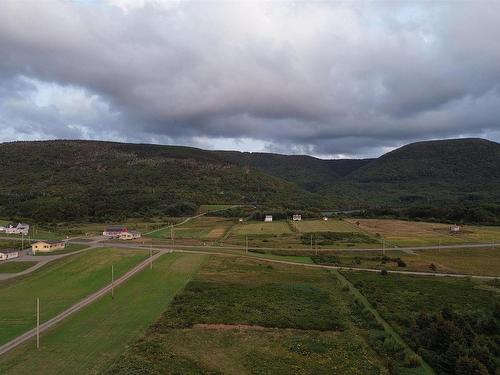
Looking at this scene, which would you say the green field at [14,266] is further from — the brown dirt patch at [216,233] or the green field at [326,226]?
the green field at [326,226]

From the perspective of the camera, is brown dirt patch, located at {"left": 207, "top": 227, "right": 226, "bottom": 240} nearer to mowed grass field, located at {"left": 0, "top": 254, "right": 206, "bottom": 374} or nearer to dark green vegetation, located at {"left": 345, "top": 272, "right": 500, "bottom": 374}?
mowed grass field, located at {"left": 0, "top": 254, "right": 206, "bottom": 374}

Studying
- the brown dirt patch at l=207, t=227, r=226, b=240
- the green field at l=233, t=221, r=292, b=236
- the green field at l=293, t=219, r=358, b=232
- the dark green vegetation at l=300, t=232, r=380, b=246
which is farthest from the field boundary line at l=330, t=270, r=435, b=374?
the green field at l=293, t=219, r=358, b=232

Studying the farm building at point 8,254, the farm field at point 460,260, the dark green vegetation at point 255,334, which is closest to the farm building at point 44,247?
the farm building at point 8,254

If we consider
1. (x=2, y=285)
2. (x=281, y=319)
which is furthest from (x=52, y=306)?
(x=281, y=319)

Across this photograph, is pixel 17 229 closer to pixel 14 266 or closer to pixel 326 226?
pixel 14 266

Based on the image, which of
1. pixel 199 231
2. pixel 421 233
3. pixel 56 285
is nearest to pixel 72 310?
pixel 56 285

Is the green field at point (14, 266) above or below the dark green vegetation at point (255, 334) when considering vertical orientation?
above
